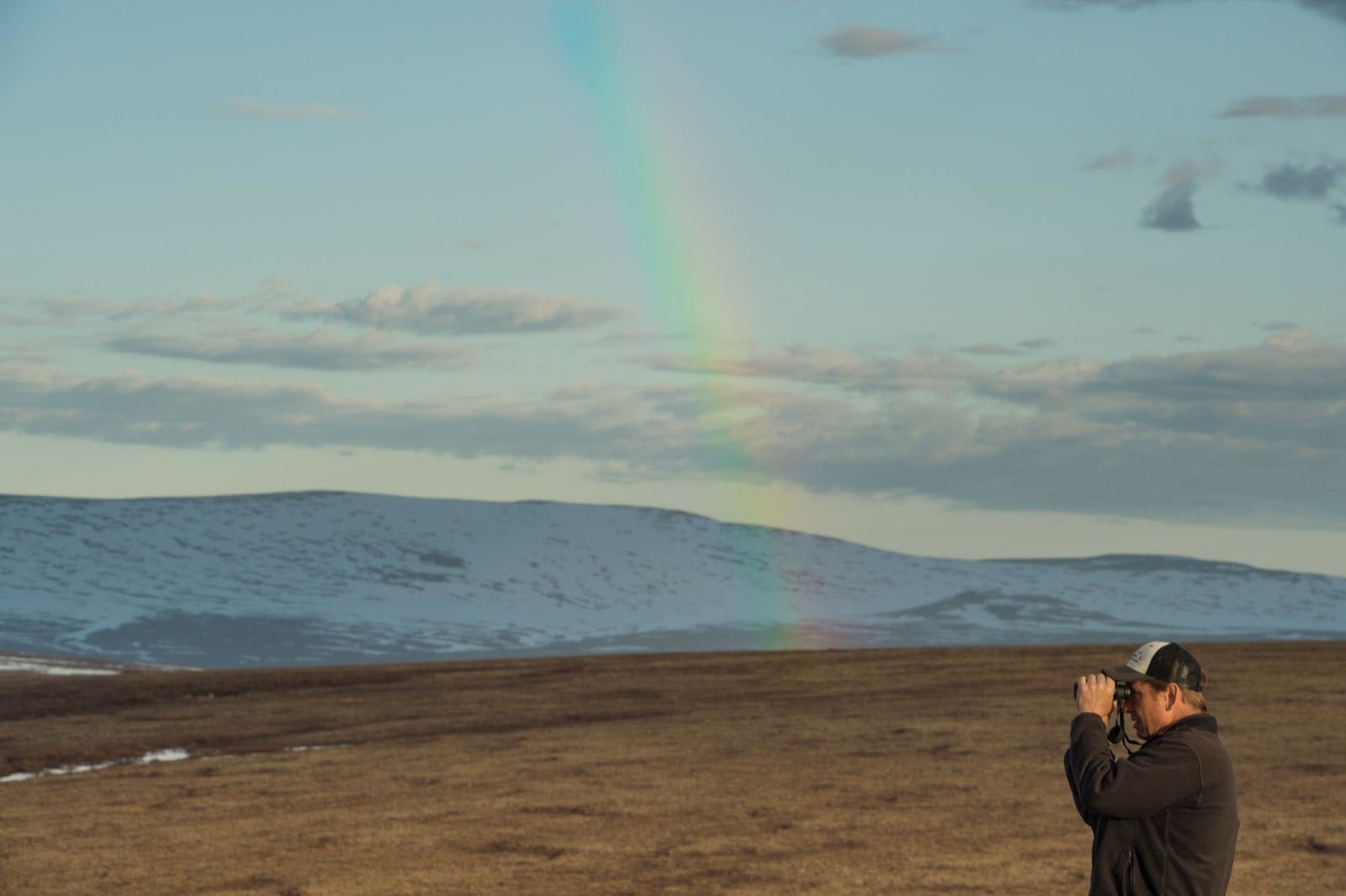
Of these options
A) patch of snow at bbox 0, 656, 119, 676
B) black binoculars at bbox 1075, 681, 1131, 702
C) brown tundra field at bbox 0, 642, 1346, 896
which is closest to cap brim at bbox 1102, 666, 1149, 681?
black binoculars at bbox 1075, 681, 1131, 702

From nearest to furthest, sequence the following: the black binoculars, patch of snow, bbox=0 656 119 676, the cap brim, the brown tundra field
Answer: the cap brim, the black binoculars, the brown tundra field, patch of snow, bbox=0 656 119 676

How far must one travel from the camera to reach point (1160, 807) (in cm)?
720

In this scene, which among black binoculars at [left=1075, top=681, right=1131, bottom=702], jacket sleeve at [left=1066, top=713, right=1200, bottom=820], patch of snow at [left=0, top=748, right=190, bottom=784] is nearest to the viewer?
jacket sleeve at [left=1066, top=713, right=1200, bottom=820]

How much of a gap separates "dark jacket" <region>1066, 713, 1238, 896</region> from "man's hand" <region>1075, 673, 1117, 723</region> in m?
0.03

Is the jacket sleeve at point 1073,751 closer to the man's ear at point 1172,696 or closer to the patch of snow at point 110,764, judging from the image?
the man's ear at point 1172,696

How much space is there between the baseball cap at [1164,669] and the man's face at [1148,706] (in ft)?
0.26

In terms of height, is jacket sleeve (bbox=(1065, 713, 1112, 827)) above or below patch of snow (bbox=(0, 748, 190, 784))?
above

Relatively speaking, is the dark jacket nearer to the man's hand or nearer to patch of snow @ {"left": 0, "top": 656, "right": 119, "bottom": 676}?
the man's hand

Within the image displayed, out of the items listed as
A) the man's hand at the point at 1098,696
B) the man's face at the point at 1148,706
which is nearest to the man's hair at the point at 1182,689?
the man's face at the point at 1148,706

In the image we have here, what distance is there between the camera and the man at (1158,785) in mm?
7152

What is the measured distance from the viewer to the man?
7152mm

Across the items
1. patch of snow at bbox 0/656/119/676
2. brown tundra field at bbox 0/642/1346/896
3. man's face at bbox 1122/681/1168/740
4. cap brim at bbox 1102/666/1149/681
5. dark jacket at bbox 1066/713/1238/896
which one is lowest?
patch of snow at bbox 0/656/119/676

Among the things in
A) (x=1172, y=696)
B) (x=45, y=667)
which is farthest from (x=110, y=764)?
(x=45, y=667)

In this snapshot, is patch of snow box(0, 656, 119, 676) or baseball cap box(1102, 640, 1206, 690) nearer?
baseball cap box(1102, 640, 1206, 690)
